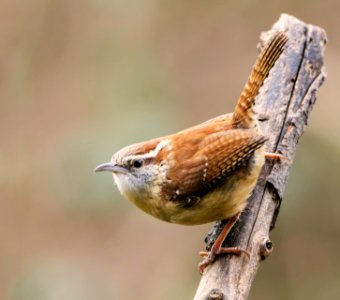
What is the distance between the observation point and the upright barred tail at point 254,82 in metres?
3.90

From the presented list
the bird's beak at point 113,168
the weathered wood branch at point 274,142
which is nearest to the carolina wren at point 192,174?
the bird's beak at point 113,168

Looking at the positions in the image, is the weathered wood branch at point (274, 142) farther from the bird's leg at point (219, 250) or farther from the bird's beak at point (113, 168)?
the bird's beak at point (113, 168)

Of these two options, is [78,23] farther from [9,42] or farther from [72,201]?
[72,201]

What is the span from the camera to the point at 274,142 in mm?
4055

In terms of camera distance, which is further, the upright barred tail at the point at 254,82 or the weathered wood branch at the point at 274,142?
the upright barred tail at the point at 254,82

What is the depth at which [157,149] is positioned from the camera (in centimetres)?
375

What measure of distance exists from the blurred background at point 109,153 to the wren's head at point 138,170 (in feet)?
5.43

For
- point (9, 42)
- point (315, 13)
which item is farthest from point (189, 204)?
point (315, 13)

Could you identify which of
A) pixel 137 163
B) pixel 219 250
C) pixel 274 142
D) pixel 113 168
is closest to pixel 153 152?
pixel 137 163

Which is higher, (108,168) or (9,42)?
(9,42)

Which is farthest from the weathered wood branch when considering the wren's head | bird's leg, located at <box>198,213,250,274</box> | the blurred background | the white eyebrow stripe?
the blurred background

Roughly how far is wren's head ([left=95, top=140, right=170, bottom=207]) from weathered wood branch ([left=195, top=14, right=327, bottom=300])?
42 cm

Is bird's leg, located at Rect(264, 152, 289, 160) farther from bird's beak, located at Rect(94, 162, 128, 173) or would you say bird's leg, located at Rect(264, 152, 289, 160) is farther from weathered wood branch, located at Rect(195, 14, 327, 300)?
bird's beak, located at Rect(94, 162, 128, 173)

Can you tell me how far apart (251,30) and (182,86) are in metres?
0.93
